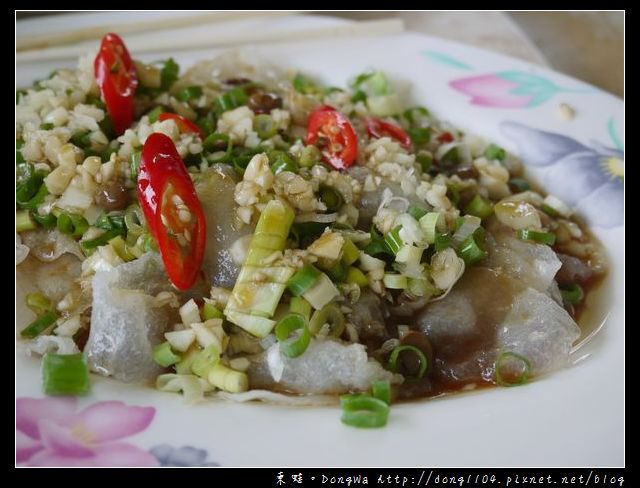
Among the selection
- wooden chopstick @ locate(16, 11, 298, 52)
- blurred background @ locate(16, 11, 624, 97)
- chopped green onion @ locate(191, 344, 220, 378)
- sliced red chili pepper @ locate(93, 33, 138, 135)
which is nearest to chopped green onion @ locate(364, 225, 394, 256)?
chopped green onion @ locate(191, 344, 220, 378)

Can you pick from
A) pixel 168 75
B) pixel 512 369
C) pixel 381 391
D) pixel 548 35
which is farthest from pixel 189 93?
pixel 548 35

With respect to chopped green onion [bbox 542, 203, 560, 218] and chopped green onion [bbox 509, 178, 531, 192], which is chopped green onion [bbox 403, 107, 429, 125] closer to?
chopped green onion [bbox 509, 178, 531, 192]

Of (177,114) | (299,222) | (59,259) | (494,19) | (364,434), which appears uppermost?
(494,19)

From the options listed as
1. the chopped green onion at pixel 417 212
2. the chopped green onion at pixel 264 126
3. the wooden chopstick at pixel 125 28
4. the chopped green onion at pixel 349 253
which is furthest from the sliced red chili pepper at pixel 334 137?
the wooden chopstick at pixel 125 28

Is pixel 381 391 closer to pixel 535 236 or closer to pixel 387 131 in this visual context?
pixel 535 236

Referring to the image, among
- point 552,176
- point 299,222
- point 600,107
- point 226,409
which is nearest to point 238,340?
point 226,409

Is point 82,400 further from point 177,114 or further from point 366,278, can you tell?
point 177,114
